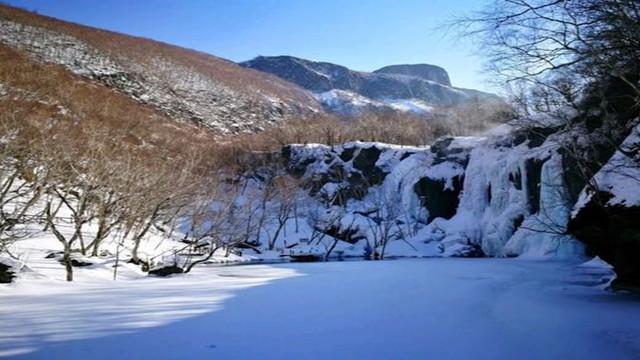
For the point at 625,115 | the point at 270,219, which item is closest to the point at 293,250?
the point at 270,219

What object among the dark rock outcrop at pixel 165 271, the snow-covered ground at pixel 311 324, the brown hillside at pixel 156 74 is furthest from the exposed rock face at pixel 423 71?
the snow-covered ground at pixel 311 324

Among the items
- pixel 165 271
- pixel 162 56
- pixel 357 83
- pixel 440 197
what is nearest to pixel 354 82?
pixel 357 83

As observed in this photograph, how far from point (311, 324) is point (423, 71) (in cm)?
17365

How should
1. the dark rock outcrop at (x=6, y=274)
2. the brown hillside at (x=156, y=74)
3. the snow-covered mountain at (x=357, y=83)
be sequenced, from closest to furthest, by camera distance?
the dark rock outcrop at (x=6, y=274) < the brown hillside at (x=156, y=74) < the snow-covered mountain at (x=357, y=83)

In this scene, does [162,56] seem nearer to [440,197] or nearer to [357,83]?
[357,83]

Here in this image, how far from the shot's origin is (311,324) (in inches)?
222

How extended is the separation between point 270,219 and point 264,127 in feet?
146

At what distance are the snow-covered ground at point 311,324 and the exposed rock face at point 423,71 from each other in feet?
545

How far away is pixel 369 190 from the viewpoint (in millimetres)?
42844

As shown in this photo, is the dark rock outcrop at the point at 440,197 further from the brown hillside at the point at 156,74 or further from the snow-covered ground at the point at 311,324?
the brown hillside at the point at 156,74

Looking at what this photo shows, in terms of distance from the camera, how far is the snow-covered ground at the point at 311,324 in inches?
173

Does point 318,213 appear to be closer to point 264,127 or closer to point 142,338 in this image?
point 142,338

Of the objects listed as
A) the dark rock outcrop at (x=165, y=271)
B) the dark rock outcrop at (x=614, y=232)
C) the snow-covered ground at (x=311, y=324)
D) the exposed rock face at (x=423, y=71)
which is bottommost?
the dark rock outcrop at (x=165, y=271)

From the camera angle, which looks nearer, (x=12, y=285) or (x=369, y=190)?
(x=12, y=285)
